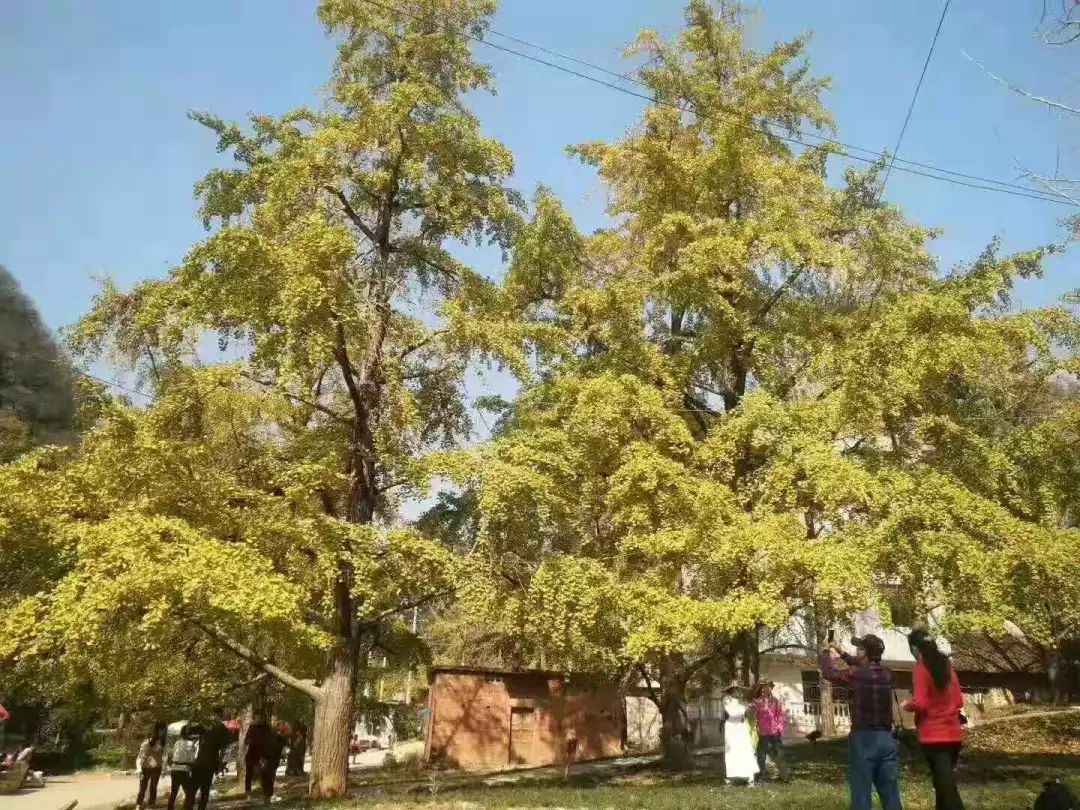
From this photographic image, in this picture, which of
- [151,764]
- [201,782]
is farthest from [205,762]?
[151,764]

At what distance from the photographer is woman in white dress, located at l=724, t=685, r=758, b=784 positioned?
11453mm

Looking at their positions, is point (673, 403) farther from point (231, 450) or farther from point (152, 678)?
point (152, 678)

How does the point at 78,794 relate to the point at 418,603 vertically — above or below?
below

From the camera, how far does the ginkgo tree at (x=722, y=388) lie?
1176cm

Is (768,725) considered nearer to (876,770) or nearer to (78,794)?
(876,770)

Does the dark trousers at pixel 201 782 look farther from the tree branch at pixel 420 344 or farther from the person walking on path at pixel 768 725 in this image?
the person walking on path at pixel 768 725

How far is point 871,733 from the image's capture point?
645cm

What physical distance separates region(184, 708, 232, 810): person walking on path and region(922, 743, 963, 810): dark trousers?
32.0 ft

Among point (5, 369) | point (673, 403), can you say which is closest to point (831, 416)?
point (673, 403)

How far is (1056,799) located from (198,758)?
10774 millimetres

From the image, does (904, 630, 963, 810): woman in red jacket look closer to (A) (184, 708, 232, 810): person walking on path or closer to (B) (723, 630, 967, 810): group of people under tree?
(B) (723, 630, 967, 810): group of people under tree

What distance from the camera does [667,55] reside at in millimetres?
17234

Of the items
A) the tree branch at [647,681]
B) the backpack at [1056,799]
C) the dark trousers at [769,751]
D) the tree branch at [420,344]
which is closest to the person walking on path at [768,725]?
the dark trousers at [769,751]

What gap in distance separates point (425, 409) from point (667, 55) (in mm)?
9468
